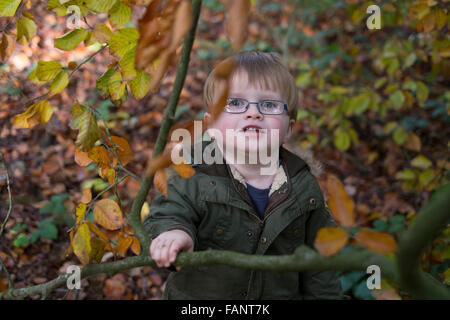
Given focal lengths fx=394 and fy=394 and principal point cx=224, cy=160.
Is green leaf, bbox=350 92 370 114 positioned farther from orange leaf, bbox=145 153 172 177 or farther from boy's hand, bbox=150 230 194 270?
orange leaf, bbox=145 153 172 177

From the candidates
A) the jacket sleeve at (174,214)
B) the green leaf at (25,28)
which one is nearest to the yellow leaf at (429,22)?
the jacket sleeve at (174,214)

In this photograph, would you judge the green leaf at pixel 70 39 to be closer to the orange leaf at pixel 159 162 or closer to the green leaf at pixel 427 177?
the orange leaf at pixel 159 162

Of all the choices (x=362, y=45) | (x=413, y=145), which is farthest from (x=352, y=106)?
(x=362, y=45)

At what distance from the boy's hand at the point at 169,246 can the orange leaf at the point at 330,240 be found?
0.49 meters

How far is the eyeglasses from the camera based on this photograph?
155 centimetres

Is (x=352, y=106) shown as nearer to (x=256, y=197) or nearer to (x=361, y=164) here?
(x=361, y=164)

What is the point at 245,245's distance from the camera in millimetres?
1623

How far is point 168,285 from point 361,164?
2602 mm

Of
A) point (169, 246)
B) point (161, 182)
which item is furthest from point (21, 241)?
point (161, 182)

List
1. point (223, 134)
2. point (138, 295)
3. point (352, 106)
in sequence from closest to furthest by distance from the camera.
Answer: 1. point (223, 134)
2. point (138, 295)
3. point (352, 106)

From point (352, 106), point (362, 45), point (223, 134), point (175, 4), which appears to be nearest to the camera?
point (175, 4)

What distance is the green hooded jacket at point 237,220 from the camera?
160cm

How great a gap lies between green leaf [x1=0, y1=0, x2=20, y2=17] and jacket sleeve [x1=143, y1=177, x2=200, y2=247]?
0.83 m

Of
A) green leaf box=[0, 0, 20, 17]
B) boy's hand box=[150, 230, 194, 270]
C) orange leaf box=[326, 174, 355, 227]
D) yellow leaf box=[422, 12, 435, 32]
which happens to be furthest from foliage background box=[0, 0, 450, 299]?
orange leaf box=[326, 174, 355, 227]
